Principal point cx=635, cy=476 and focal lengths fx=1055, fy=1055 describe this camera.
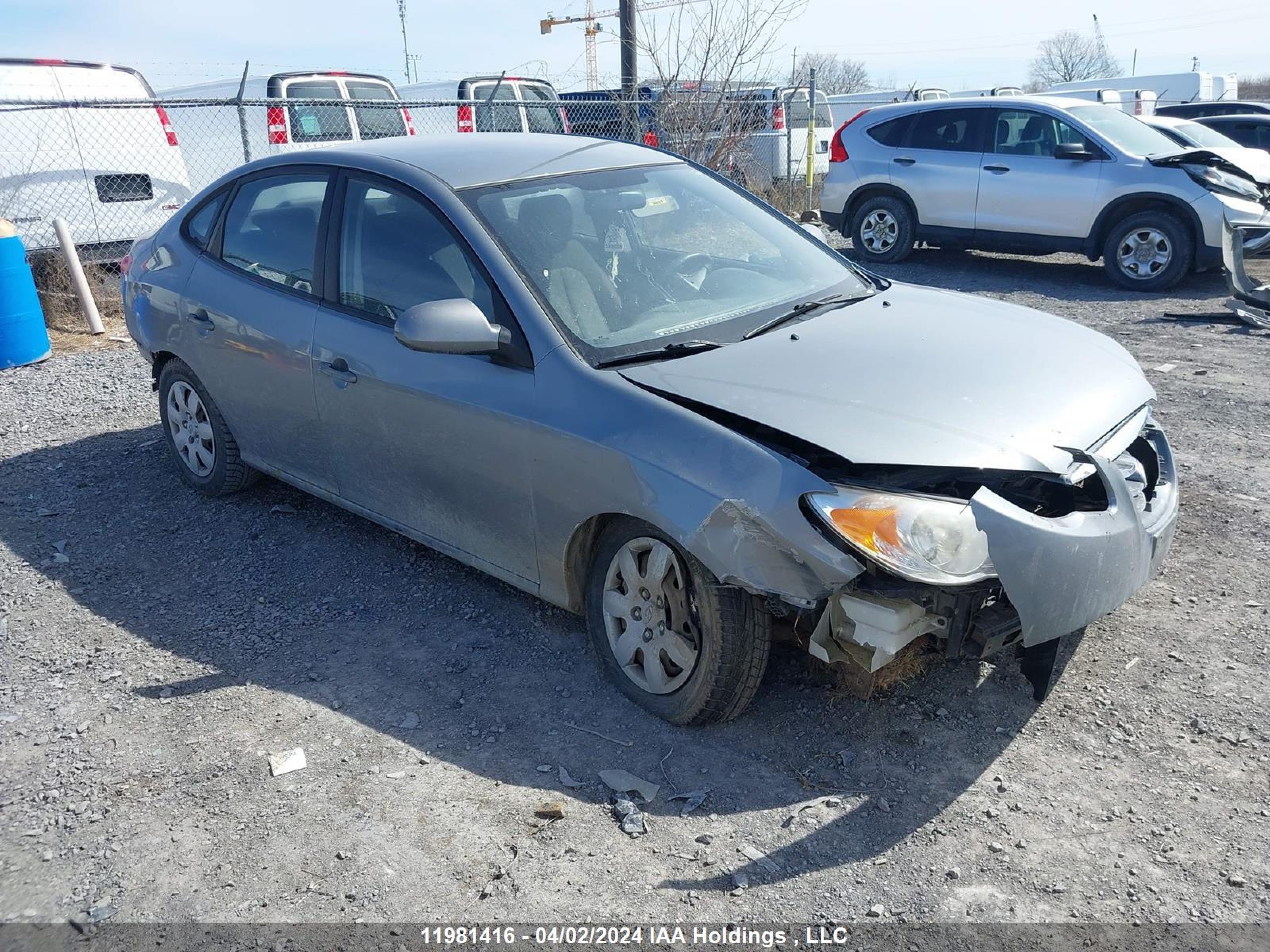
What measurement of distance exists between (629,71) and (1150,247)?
687 cm

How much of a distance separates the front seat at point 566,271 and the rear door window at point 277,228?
1081mm

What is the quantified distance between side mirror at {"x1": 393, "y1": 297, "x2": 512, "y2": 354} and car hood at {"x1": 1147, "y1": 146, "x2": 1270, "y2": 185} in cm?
880

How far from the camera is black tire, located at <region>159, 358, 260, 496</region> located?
5.15 meters

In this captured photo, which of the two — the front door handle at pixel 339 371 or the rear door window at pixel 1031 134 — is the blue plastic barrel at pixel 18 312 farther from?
the rear door window at pixel 1031 134

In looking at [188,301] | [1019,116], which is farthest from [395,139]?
[1019,116]

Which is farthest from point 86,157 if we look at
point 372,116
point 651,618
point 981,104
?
point 981,104

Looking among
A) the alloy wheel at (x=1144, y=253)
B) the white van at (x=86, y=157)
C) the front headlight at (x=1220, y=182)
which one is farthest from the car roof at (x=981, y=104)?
the white van at (x=86, y=157)

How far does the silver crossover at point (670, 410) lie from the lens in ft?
9.63

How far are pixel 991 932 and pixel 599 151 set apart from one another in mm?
3301

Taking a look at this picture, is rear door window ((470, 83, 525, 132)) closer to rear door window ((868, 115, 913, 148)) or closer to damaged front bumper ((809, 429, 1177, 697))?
rear door window ((868, 115, 913, 148))

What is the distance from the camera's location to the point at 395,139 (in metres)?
4.62

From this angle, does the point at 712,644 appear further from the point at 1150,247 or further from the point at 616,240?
the point at 1150,247

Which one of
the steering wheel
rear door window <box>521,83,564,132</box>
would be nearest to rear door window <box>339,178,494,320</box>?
the steering wheel

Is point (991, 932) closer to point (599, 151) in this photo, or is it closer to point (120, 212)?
point (599, 151)
